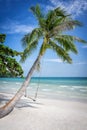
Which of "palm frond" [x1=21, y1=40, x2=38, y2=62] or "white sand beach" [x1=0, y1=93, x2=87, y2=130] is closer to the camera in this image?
"white sand beach" [x1=0, y1=93, x2=87, y2=130]

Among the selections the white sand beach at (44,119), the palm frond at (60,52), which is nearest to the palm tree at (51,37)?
the palm frond at (60,52)

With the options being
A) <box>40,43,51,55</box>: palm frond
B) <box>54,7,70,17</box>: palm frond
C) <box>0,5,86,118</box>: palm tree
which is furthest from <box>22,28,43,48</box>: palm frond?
<box>54,7,70,17</box>: palm frond

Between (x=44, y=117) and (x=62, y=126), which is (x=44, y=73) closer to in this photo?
(x=44, y=117)

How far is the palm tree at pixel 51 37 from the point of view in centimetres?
296

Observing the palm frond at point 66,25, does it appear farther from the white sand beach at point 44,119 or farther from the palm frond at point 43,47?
the white sand beach at point 44,119

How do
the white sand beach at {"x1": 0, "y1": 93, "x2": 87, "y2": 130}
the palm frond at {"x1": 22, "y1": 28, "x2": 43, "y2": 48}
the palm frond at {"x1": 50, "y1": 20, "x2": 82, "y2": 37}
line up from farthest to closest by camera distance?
the palm frond at {"x1": 22, "y1": 28, "x2": 43, "y2": 48} < the palm frond at {"x1": 50, "y1": 20, "x2": 82, "y2": 37} < the white sand beach at {"x1": 0, "y1": 93, "x2": 87, "y2": 130}

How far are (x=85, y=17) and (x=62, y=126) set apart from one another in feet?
5.23

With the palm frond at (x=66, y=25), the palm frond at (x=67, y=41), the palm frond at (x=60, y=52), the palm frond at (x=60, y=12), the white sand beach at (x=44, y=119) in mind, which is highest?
the palm frond at (x=60, y=12)

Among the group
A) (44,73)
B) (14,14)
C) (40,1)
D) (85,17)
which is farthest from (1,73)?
(85,17)

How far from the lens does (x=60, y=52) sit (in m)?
3.17

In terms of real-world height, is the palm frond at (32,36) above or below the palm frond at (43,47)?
above

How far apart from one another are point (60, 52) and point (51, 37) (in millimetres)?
259

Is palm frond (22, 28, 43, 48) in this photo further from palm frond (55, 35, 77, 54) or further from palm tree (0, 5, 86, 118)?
palm frond (55, 35, 77, 54)

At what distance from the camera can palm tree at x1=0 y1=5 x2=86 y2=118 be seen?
2.96m
